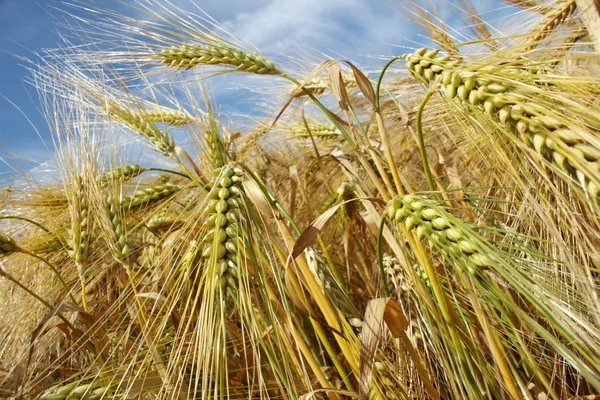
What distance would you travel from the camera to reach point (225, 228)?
843 millimetres

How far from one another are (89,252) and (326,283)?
0.67 m

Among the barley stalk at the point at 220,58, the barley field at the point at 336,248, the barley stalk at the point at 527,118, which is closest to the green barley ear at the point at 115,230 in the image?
the barley field at the point at 336,248

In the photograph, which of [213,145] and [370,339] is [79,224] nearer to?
[213,145]

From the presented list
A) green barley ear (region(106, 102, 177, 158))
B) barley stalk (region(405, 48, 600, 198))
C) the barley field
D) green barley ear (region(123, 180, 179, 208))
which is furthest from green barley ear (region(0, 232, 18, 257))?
barley stalk (region(405, 48, 600, 198))

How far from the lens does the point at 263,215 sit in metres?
0.97

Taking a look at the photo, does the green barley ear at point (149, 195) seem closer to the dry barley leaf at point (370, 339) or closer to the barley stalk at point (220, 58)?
the barley stalk at point (220, 58)

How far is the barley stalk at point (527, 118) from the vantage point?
600 millimetres

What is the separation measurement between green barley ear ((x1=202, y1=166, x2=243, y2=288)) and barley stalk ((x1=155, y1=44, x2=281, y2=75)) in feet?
1.88

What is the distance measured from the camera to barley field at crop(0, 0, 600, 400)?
2.53 feet


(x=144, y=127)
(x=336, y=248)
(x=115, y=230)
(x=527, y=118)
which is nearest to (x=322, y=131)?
(x=336, y=248)

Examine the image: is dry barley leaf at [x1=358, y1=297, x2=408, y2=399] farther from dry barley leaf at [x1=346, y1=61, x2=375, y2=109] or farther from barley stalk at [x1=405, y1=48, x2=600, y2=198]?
dry barley leaf at [x1=346, y1=61, x2=375, y2=109]

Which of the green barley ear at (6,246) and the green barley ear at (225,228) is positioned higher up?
the green barley ear at (225,228)

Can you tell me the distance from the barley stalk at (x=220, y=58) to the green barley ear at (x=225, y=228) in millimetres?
573

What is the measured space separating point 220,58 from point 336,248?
1055mm
